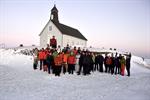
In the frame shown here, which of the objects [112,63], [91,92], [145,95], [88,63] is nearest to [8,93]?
[91,92]

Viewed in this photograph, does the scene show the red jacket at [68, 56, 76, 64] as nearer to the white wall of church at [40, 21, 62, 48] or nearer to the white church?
the white church

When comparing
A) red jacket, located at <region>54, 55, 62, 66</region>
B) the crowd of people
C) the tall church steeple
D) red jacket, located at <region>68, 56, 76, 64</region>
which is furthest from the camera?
the tall church steeple

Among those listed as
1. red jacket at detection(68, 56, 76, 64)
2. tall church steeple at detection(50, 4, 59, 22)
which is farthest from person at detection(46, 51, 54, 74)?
tall church steeple at detection(50, 4, 59, 22)

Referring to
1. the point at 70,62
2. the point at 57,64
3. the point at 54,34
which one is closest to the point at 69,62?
the point at 70,62

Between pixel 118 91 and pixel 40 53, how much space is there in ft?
31.0

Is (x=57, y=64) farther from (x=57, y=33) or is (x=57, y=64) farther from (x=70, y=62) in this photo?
(x=57, y=33)

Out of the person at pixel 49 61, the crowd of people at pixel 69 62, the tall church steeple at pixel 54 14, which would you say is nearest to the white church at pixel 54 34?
the tall church steeple at pixel 54 14

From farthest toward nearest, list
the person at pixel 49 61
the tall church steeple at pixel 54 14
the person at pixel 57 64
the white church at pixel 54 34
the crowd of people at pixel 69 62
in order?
the tall church steeple at pixel 54 14 < the white church at pixel 54 34 < the person at pixel 49 61 < the crowd of people at pixel 69 62 < the person at pixel 57 64

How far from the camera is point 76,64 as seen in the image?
1861 centimetres

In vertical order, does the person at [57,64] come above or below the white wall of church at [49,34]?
below

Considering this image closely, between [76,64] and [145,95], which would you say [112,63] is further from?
[145,95]

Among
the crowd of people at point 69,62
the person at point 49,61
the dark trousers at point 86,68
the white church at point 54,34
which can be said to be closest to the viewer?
the crowd of people at point 69,62

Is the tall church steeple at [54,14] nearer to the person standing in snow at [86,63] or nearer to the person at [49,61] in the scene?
the person at [49,61]

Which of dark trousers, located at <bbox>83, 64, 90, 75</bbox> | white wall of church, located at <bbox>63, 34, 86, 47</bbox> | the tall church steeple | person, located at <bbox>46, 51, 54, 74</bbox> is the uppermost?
the tall church steeple
